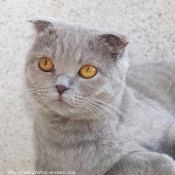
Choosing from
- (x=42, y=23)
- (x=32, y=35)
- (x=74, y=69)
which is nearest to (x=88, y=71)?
(x=74, y=69)

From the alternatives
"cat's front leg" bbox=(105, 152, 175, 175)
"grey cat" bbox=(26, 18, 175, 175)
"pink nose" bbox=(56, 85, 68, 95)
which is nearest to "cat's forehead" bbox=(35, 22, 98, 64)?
"grey cat" bbox=(26, 18, 175, 175)

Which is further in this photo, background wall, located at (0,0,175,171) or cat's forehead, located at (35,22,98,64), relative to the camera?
background wall, located at (0,0,175,171)

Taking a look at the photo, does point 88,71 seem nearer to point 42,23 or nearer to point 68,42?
point 68,42

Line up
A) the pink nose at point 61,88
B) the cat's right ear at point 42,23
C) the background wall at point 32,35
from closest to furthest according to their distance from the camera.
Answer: the pink nose at point 61,88
the cat's right ear at point 42,23
the background wall at point 32,35

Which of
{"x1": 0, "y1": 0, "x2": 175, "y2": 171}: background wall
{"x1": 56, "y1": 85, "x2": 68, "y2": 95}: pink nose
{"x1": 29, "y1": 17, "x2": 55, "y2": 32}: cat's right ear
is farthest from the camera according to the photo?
{"x1": 0, "y1": 0, "x2": 175, "y2": 171}: background wall

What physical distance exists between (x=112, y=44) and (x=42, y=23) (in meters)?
0.25

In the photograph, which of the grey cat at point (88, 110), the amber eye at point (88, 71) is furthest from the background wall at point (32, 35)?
the amber eye at point (88, 71)

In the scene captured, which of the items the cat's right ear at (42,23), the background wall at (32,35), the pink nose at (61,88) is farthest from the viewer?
the background wall at (32,35)

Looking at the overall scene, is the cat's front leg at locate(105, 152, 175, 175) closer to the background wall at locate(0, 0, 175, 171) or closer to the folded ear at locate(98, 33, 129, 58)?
Answer: the folded ear at locate(98, 33, 129, 58)

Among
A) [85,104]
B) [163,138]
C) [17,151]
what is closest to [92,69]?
[85,104]

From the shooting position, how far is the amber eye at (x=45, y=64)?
1.23 metres

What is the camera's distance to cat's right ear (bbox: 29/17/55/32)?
128 cm

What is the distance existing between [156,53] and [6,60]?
2.38ft

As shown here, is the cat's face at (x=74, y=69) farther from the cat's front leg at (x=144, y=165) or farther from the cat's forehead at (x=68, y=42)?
the cat's front leg at (x=144, y=165)
